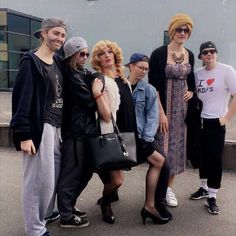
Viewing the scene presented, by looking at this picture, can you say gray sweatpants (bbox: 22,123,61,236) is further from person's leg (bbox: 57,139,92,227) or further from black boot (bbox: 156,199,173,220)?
black boot (bbox: 156,199,173,220)

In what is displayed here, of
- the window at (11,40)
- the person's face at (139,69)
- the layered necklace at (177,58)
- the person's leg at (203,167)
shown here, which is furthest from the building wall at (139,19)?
the person's face at (139,69)

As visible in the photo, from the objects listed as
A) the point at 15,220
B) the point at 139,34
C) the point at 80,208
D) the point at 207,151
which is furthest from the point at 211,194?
the point at 139,34

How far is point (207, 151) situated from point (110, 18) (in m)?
14.9

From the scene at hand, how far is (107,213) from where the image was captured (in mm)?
3480

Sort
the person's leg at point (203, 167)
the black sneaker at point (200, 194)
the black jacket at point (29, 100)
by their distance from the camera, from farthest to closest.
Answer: the black sneaker at point (200, 194) < the person's leg at point (203, 167) < the black jacket at point (29, 100)

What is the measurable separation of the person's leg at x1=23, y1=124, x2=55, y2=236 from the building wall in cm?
1356

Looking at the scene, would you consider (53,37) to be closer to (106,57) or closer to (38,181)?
(106,57)

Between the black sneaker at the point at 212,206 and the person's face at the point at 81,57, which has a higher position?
the person's face at the point at 81,57

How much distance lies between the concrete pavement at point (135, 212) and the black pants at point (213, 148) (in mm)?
386

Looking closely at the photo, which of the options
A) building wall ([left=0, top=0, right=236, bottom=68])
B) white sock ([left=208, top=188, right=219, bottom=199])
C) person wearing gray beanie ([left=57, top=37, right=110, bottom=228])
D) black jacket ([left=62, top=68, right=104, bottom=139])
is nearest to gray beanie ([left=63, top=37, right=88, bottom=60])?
person wearing gray beanie ([left=57, top=37, right=110, bottom=228])

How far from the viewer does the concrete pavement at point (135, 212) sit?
129 inches

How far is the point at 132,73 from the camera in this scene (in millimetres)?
3393

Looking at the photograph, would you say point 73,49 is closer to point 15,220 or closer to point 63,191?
point 63,191

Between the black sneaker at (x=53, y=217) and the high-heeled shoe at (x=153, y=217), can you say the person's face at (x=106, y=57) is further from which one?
the black sneaker at (x=53, y=217)
